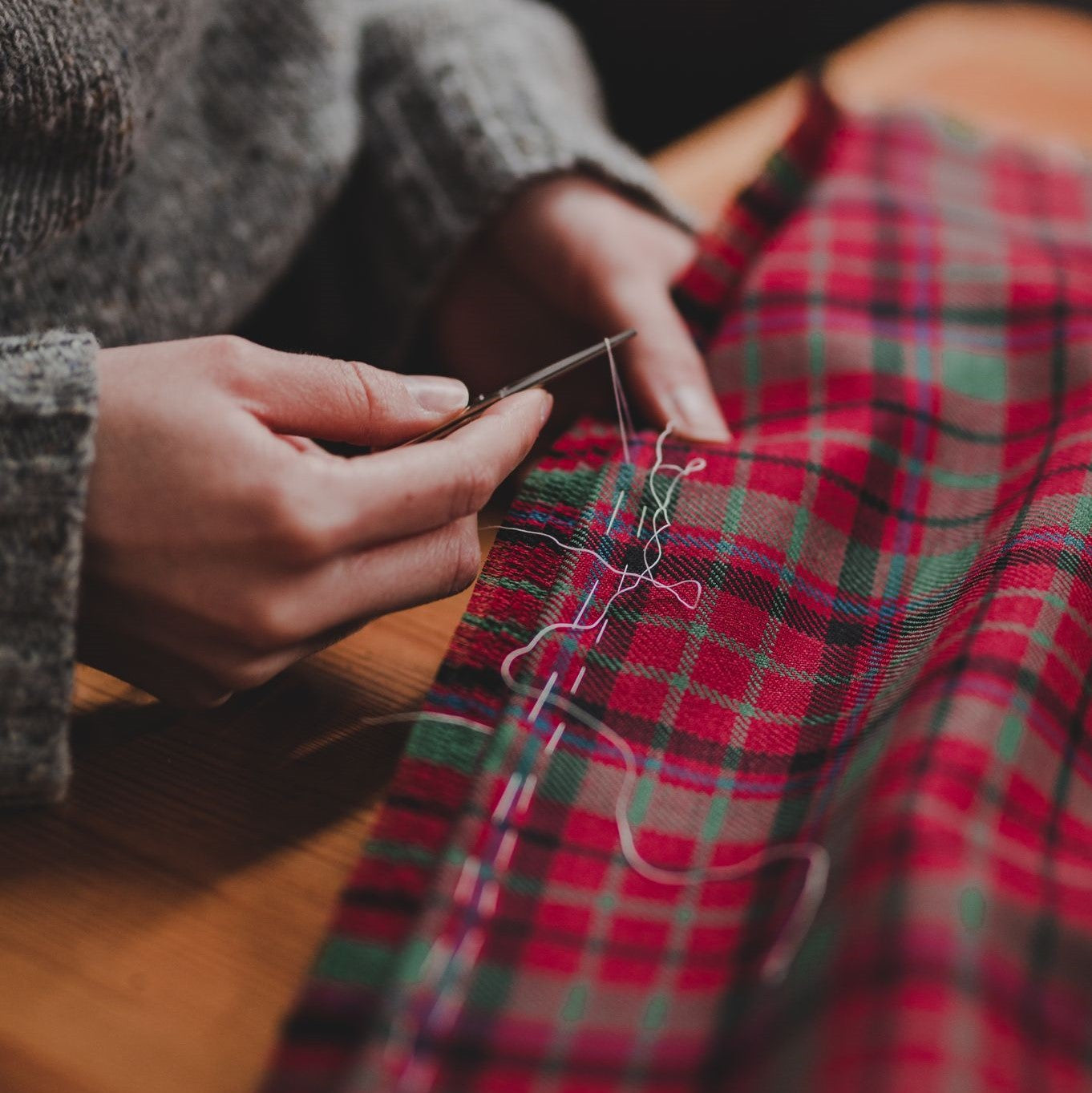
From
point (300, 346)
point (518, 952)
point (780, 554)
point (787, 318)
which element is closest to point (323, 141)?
point (300, 346)

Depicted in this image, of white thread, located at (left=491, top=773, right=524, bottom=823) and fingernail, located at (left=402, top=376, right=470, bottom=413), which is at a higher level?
fingernail, located at (left=402, top=376, right=470, bottom=413)

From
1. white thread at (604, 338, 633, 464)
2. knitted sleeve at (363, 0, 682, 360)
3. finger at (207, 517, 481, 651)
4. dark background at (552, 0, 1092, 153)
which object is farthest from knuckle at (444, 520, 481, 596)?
dark background at (552, 0, 1092, 153)

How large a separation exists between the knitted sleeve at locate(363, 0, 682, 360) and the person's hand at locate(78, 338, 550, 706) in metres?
0.33

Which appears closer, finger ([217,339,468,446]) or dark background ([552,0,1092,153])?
finger ([217,339,468,446])

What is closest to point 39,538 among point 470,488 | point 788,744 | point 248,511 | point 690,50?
point 248,511

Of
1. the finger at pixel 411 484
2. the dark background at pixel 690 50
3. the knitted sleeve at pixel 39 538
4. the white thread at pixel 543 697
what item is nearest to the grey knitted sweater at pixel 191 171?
the knitted sleeve at pixel 39 538

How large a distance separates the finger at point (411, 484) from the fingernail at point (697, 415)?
0.39 feet

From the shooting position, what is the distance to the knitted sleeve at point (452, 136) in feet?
2.47

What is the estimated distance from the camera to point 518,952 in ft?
1.14

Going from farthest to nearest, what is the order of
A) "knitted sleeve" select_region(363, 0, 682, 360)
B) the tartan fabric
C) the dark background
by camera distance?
the dark background < "knitted sleeve" select_region(363, 0, 682, 360) < the tartan fabric

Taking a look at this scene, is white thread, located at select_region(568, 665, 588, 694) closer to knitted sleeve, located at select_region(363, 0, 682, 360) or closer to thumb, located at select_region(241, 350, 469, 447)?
thumb, located at select_region(241, 350, 469, 447)

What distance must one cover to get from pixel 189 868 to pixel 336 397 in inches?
9.0

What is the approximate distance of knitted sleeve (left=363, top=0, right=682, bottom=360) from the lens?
0.75 m

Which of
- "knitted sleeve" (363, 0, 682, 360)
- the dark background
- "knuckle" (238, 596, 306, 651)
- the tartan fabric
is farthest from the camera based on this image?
the dark background
